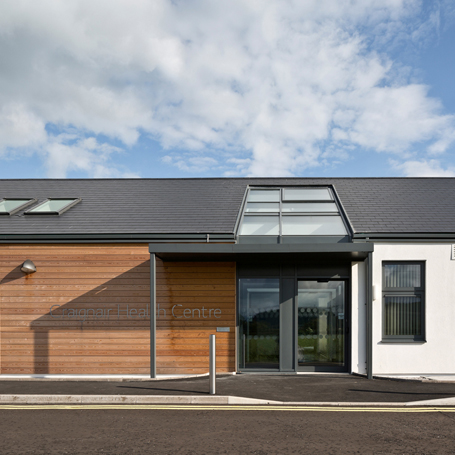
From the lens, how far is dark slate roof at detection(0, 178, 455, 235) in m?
11.1

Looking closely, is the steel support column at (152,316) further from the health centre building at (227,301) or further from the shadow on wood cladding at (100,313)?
the shadow on wood cladding at (100,313)

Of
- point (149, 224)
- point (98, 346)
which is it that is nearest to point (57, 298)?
point (98, 346)

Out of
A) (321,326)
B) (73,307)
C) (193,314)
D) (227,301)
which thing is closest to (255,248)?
(227,301)

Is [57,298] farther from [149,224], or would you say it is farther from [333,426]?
[333,426]

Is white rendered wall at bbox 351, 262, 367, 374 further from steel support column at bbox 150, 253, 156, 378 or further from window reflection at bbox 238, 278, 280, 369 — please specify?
steel support column at bbox 150, 253, 156, 378

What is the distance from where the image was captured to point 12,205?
515 inches

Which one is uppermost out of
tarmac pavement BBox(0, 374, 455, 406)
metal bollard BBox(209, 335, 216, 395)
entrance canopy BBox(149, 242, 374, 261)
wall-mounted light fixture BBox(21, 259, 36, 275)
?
entrance canopy BBox(149, 242, 374, 261)

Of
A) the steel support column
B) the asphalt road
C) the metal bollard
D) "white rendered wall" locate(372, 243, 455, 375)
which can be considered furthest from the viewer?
"white rendered wall" locate(372, 243, 455, 375)

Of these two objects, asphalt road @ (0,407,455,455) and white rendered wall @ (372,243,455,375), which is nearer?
asphalt road @ (0,407,455,455)

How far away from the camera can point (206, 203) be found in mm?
12859

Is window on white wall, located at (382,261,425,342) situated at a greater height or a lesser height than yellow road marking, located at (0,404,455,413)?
greater

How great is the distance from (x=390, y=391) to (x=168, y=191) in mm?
8861

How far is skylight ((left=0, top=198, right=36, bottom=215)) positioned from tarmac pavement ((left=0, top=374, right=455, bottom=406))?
198 inches

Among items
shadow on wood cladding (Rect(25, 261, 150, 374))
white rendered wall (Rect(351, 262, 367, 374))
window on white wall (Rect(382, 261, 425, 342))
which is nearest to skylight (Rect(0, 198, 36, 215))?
shadow on wood cladding (Rect(25, 261, 150, 374))
